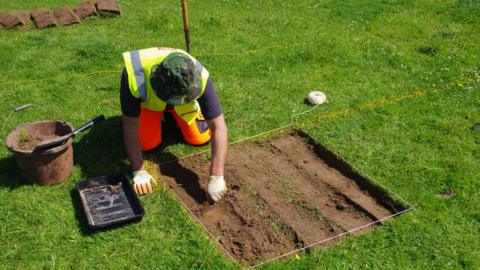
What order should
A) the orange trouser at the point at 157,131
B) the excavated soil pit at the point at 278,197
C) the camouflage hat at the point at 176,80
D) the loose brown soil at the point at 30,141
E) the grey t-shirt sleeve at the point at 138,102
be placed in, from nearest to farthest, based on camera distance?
the camouflage hat at the point at 176,80
the excavated soil pit at the point at 278,197
the grey t-shirt sleeve at the point at 138,102
the loose brown soil at the point at 30,141
the orange trouser at the point at 157,131

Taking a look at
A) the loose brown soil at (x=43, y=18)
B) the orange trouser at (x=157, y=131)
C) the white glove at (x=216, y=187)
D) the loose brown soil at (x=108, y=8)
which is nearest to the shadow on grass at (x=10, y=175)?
the orange trouser at (x=157, y=131)

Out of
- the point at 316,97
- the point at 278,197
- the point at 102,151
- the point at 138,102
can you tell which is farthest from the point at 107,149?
the point at 316,97

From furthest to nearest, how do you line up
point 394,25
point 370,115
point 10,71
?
point 394,25
point 10,71
point 370,115

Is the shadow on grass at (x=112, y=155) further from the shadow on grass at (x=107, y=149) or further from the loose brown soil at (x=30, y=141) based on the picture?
the loose brown soil at (x=30, y=141)

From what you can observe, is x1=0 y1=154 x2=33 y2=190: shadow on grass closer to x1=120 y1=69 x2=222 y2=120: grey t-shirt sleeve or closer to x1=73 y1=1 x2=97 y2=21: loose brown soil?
x1=120 y1=69 x2=222 y2=120: grey t-shirt sleeve

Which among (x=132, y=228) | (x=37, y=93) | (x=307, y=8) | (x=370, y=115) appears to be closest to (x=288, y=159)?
(x=370, y=115)

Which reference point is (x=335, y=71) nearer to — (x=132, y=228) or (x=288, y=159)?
(x=288, y=159)

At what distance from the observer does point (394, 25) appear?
7.93m

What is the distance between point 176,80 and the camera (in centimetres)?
362

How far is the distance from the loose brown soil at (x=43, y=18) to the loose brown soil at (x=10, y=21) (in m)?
0.26

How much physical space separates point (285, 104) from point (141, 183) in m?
2.13

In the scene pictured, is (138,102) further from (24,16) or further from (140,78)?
(24,16)

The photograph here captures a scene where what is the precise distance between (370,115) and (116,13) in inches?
184

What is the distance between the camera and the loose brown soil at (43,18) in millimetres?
7727
